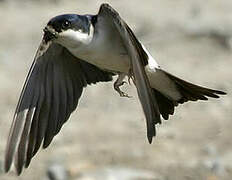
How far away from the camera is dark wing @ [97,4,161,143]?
3391mm

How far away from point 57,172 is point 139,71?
182 cm

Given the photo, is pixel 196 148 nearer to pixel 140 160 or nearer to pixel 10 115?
pixel 140 160

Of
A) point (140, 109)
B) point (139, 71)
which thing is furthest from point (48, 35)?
point (140, 109)

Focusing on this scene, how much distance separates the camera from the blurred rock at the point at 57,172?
16.8 feet

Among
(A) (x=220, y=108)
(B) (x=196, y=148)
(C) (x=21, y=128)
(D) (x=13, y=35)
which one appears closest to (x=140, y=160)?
(B) (x=196, y=148)

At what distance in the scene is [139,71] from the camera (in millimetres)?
3436

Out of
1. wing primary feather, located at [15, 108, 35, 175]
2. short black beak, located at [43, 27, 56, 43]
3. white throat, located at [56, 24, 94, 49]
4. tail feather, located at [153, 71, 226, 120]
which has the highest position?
short black beak, located at [43, 27, 56, 43]

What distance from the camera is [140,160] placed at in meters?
5.28

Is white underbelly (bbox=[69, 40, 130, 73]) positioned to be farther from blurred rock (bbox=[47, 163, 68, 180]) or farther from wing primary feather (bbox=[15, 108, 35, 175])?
blurred rock (bbox=[47, 163, 68, 180])

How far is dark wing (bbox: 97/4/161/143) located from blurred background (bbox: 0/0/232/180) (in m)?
1.57

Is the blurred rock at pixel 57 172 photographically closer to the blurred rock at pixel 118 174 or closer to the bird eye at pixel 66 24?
the blurred rock at pixel 118 174

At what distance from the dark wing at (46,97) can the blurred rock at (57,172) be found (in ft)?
3.46

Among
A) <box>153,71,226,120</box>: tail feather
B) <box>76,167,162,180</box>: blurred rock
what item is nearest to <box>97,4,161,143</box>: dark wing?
<box>153,71,226,120</box>: tail feather

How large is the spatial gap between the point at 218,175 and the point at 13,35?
2.71 m
